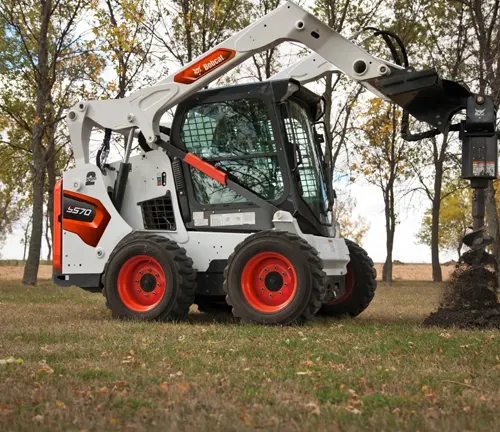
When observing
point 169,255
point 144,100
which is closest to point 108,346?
point 169,255

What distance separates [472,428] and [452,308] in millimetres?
5815

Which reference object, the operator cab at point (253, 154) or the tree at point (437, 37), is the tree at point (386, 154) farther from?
the operator cab at point (253, 154)

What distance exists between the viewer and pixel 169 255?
10273 mm

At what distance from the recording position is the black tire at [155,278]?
10242mm

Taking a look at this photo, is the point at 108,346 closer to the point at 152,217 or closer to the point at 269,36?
the point at 152,217

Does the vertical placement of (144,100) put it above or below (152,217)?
above

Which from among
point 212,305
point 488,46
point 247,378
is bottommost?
point 247,378

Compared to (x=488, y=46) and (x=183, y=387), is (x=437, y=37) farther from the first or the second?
(x=183, y=387)

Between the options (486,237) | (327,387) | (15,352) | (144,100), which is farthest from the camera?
(144,100)

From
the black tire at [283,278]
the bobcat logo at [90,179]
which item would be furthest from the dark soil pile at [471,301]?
the bobcat logo at [90,179]

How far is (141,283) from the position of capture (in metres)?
10.7

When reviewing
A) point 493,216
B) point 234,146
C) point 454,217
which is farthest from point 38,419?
point 454,217

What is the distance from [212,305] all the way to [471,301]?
13.8 ft

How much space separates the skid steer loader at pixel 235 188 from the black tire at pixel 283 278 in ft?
0.05
